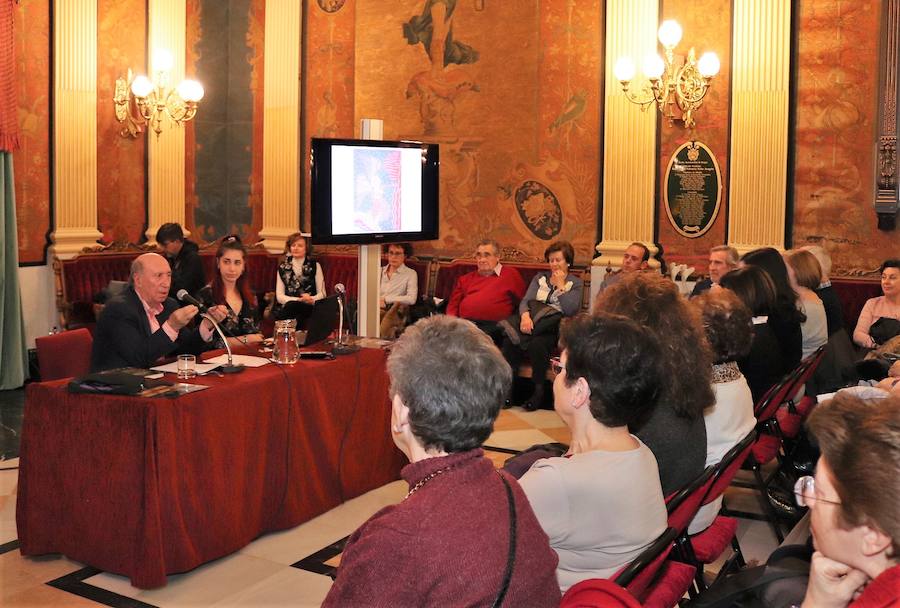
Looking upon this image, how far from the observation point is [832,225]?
8.03 metres

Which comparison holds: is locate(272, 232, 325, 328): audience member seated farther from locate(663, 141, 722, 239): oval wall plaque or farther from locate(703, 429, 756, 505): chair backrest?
locate(703, 429, 756, 505): chair backrest

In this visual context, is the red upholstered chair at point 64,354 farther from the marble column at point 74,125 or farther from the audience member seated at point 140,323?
the marble column at point 74,125

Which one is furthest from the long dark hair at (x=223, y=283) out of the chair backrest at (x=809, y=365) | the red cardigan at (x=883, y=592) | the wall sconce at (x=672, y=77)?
the red cardigan at (x=883, y=592)

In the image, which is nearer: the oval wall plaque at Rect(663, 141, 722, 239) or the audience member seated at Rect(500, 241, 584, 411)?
the audience member seated at Rect(500, 241, 584, 411)

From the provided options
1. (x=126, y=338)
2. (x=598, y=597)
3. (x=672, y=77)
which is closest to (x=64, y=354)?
(x=126, y=338)

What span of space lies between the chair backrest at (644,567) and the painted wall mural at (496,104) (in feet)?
22.4

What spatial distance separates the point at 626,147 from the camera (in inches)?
347

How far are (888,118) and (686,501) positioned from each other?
5679 mm

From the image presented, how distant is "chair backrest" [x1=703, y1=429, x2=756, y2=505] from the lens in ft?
10.7

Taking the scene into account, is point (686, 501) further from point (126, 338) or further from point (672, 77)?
point (672, 77)

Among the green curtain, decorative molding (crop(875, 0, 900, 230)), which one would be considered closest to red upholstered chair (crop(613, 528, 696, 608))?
decorative molding (crop(875, 0, 900, 230))

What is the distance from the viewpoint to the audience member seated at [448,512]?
1.86 m

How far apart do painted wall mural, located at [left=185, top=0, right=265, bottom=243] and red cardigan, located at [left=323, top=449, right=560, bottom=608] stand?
9.41 m

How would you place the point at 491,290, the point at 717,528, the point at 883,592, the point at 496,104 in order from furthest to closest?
the point at 496,104 < the point at 491,290 < the point at 717,528 < the point at 883,592
